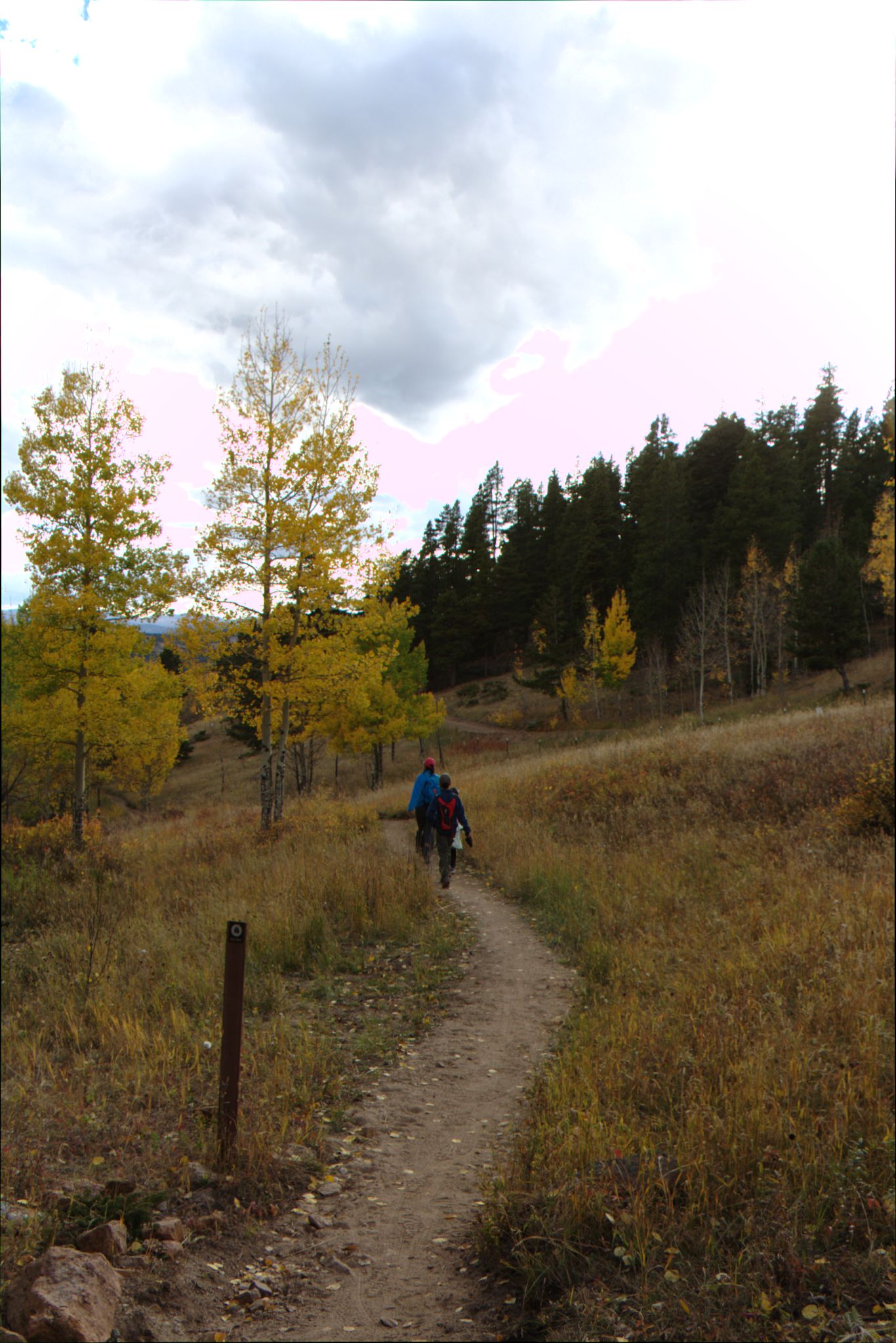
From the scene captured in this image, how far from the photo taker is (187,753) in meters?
50.8

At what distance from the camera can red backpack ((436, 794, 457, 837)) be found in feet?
40.0

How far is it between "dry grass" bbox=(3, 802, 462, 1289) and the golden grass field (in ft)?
0.10

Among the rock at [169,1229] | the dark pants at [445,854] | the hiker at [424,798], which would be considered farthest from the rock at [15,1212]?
the hiker at [424,798]

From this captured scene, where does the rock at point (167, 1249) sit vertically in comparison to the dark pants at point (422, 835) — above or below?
below

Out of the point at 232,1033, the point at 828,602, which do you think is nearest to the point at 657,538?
the point at 828,602

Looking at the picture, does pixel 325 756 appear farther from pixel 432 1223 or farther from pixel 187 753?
pixel 432 1223

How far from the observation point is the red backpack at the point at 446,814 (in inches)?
480

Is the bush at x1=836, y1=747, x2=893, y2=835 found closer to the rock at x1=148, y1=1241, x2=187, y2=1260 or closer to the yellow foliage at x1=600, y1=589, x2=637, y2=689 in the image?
the yellow foliage at x1=600, y1=589, x2=637, y2=689

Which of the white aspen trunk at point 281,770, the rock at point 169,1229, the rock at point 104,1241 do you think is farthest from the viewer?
the white aspen trunk at point 281,770

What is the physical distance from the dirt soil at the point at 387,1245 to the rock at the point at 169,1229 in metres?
0.08

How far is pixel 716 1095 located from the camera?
4.39 metres

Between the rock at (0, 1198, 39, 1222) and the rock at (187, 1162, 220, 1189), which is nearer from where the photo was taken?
the rock at (0, 1198, 39, 1222)

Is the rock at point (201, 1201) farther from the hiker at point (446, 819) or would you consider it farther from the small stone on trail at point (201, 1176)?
the hiker at point (446, 819)

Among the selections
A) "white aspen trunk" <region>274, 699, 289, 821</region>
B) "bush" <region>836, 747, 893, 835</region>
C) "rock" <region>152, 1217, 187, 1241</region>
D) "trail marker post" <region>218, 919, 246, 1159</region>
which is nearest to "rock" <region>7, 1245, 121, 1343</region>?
"rock" <region>152, 1217, 187, 1241</region>
